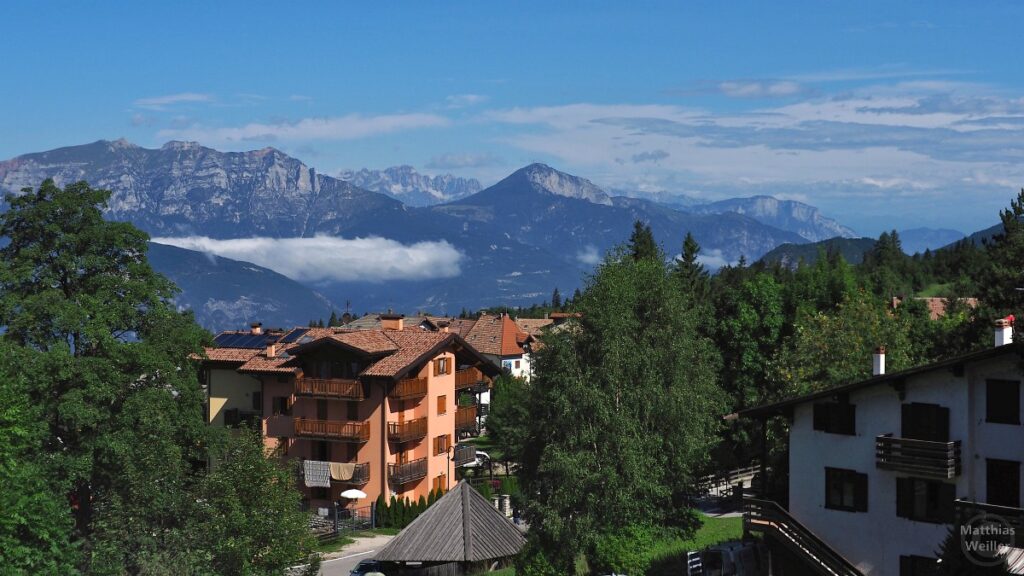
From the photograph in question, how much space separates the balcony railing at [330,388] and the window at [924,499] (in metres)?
33.6

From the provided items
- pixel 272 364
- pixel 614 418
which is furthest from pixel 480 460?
pixel 614 418

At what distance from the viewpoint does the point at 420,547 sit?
140 ft

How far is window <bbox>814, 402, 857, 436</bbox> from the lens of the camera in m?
33.4

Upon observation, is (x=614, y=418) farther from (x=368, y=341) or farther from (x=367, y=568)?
(x=368, y=341)

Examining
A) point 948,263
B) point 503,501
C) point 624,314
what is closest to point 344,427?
point 503,501

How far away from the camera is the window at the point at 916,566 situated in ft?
103

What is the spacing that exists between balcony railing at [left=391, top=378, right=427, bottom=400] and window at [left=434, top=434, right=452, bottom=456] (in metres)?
3.43

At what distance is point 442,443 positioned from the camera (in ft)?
211

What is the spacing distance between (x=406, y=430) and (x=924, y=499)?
33.5 m

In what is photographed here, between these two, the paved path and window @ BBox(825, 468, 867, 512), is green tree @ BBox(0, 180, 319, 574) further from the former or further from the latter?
window @ BBox(825, 468, 867, 512)

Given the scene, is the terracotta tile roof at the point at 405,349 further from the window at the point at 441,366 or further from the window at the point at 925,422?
the window at the point at 925,422

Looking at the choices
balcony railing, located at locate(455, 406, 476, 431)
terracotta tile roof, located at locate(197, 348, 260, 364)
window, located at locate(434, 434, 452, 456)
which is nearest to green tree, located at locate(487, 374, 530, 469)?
balcony railing, located at locate(455, 406, 476, 431)

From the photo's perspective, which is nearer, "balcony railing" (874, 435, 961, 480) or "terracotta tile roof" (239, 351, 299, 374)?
"balcony railing" (874, 435, 961, 480)

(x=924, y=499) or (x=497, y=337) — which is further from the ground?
(x=924, y=499)
